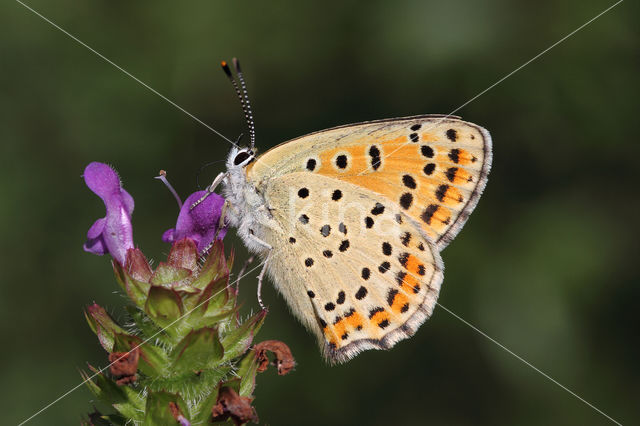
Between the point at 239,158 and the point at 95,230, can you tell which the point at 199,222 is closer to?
the point at 95,230

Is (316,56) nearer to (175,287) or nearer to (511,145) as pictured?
(511,145)

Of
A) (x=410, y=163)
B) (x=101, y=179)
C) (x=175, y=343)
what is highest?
(x=101, y=179)

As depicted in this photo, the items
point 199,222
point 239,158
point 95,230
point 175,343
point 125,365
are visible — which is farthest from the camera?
point 239,158

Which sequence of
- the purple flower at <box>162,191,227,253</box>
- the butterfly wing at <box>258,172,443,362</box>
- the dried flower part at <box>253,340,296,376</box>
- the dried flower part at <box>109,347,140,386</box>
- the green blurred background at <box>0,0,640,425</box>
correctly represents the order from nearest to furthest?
the dried flower part at <box>109,347,140,386</box> < the dried flower part at <box>253,340,296,376</box> < the purple flower at <box>162,191,227,253</box> < the butterfly wing at <box>258,172,443,362</box> < the green blurred background at <box>0,0,640,425</box>

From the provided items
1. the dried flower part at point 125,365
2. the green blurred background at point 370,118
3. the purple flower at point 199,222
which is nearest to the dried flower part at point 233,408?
the dried flower part at point 125,365

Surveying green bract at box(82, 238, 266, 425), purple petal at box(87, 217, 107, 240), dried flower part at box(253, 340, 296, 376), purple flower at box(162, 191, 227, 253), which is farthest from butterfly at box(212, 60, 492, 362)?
green bract at box(82, 238, 266, 425)

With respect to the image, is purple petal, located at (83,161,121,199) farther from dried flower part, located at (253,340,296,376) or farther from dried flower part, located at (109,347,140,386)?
dried flower part, located at (253,340,296,376)

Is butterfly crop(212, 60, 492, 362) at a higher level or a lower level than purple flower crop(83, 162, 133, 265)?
lower

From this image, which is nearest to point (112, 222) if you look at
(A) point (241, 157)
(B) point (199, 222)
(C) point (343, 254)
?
(B) point (199, 222)
